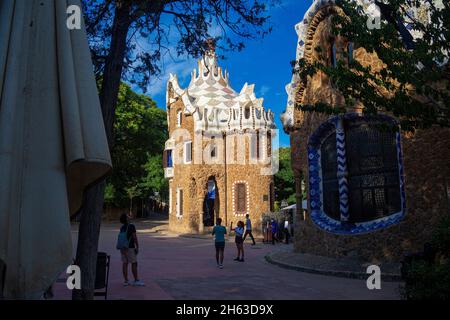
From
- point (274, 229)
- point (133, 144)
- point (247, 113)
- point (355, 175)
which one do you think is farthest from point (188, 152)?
point (355, 175)

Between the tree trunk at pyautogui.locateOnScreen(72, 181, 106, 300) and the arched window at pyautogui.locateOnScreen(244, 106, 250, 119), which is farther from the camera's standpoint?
the arched window at pyautogui.locateOnScreen(244, 106, 250, 119)

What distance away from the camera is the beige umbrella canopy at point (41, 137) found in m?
2.29

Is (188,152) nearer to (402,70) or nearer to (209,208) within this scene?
(209,208)

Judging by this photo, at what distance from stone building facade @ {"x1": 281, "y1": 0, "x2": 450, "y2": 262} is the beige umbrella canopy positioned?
22.3 ft

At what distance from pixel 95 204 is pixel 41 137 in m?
2.43

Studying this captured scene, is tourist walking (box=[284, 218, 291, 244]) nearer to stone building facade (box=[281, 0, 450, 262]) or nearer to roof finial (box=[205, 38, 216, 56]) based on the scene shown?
stone building facade (box=[281, 0, 450, 262])

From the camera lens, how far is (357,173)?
439 inches

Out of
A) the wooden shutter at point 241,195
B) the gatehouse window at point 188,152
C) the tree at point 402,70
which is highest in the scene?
the gatehouse window at point 188,152

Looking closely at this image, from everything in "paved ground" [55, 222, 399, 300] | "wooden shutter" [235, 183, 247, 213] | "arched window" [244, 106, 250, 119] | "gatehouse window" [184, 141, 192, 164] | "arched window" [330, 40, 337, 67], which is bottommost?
"paved ground" [55, 222, 399, 300]

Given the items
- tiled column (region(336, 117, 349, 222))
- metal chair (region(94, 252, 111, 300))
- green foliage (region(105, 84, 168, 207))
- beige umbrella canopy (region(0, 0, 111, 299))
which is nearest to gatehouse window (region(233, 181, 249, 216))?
green foliage (region(105, 84, 168, 207))

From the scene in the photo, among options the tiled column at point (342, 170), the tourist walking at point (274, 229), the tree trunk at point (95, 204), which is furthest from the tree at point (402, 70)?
the tourist walking at point (274, 229)

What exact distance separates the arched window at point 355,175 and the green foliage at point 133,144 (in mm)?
20996

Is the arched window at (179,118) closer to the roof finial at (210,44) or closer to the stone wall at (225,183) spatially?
the stone wall at (225,183)

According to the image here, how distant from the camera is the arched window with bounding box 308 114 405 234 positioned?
1042 cm
